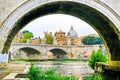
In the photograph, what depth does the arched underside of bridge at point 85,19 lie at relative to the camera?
1184cm

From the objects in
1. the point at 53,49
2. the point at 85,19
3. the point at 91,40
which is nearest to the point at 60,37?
the point at 91,40

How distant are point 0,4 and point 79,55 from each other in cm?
4615

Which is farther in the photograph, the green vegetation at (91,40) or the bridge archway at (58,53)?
the green vegetation at (91,40)

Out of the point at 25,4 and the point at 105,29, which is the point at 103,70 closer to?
the point at 105,29

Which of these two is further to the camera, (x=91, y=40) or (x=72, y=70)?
(x=91, y=40)

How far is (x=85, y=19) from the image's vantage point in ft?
48.9

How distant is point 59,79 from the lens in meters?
10.1

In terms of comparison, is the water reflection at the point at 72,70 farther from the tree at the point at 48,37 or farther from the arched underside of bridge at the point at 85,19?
the tree at the point at 48,37

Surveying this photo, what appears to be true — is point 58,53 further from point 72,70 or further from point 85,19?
point 85,19

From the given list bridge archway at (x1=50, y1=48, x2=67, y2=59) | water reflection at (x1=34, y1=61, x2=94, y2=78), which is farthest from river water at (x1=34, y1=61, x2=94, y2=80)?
bridge archway at (x1=50, y1=48, x2=67, y2=59)

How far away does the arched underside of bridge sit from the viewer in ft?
38.8

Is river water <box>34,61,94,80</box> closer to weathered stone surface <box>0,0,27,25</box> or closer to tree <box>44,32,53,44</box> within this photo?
weathered stone surface <box>0,0,27,25</box>

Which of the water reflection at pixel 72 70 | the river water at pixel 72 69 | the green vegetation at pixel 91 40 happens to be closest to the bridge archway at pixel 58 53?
the green vegetation at pixel 91 40

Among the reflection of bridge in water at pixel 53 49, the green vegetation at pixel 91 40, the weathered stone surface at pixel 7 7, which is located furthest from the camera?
the green vegetation at pixel 91 40
